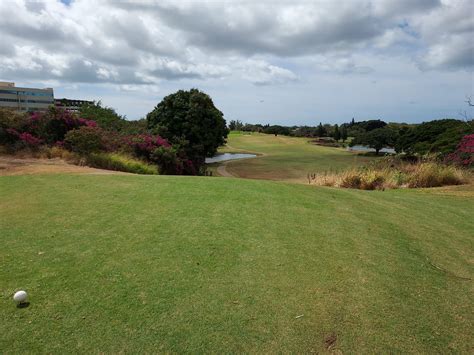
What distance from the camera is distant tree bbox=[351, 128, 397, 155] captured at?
3922 centimetres

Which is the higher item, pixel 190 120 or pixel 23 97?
pixel 23 97

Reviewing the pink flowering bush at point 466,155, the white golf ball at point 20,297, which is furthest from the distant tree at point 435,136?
the white golf ball at point 20,297

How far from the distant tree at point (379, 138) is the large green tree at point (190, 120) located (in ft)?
69.8

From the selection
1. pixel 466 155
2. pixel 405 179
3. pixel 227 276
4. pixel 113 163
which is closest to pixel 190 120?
pixel 113 163

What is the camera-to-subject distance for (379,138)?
40.5 meters

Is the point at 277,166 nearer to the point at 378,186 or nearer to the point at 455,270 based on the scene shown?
the point at 378,186

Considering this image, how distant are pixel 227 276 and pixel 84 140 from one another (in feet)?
40.9

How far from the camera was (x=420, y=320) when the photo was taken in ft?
10.2

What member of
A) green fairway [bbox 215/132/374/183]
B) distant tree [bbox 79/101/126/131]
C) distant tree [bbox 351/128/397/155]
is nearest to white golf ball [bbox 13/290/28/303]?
green fairway [bbox 215/132/374/183]

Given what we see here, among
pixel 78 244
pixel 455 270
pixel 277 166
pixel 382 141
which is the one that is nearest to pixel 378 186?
pixel 455 270

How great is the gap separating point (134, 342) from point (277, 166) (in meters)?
30.7

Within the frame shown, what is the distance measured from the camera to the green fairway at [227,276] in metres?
2.78

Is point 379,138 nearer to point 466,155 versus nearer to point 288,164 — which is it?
point 288,164

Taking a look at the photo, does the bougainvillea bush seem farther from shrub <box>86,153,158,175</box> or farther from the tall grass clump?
the tall grass clump
